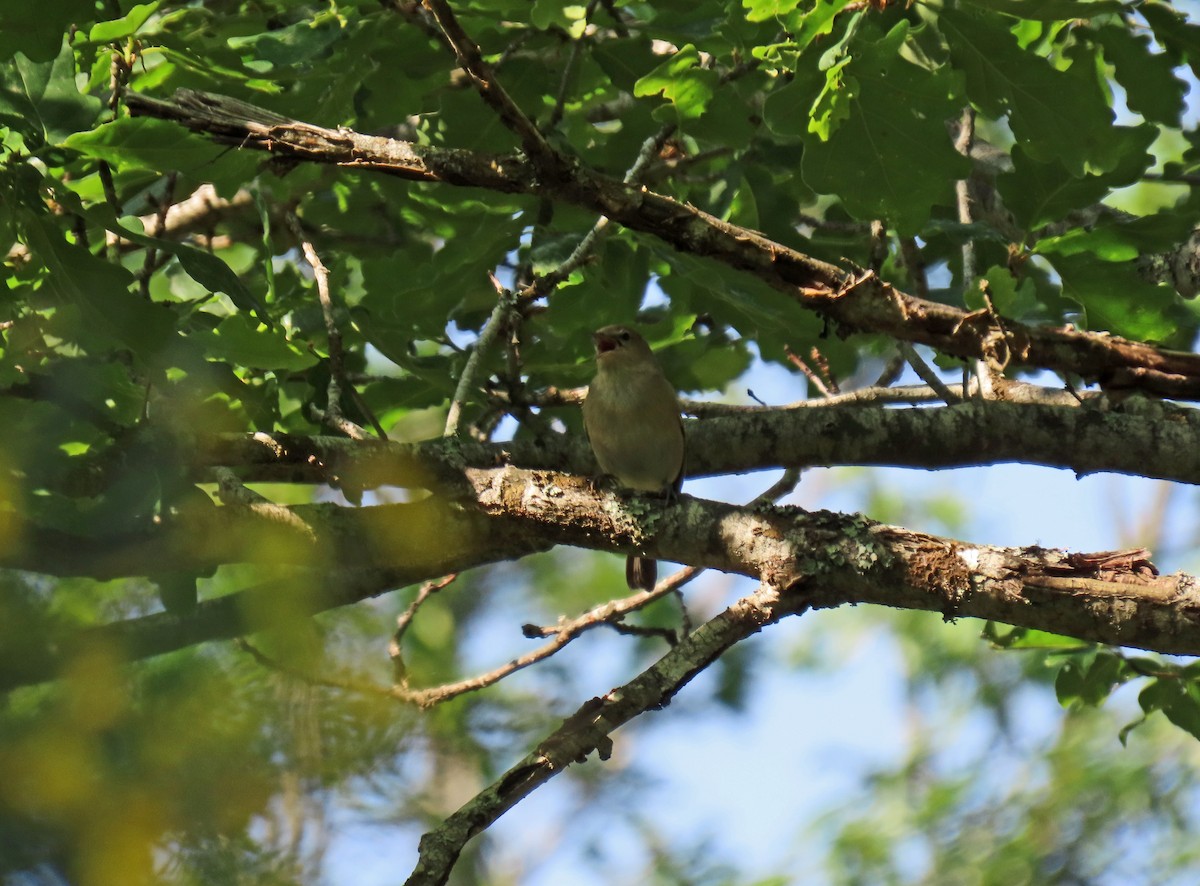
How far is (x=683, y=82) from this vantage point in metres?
3.55

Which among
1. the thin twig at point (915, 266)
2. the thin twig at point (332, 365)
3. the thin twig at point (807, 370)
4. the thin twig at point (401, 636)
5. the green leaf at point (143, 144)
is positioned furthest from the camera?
the thin twig at point (807, 370)

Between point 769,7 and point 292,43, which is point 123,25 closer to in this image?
point 292,43

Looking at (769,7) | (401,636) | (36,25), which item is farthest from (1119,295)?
(36,25)

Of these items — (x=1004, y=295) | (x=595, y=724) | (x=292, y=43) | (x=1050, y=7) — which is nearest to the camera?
(x=595, y=724)

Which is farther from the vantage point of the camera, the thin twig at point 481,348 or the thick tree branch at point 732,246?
the thin twig at point 481,348

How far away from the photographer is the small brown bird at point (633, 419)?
18.7 feet

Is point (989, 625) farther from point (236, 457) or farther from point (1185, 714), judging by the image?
point (236, 457)

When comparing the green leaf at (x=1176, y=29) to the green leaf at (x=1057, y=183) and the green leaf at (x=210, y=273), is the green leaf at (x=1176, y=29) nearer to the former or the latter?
the green leaf at (x=1057, y=183)

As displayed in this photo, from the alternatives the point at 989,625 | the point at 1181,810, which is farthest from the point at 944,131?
the point at 1181,810

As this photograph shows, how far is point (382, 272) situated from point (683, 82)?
158 centimetres

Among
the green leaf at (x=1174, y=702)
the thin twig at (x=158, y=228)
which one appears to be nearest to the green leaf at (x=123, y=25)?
the thin twig at (x=158, y=228)

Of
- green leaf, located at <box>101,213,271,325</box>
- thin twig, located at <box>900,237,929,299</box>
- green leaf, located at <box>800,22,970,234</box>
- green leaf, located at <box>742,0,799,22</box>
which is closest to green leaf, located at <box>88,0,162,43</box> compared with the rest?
green leaf, located at <box>101,213,271,325</box>

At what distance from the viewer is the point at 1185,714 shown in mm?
3980

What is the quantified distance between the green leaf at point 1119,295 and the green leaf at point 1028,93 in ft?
1.02
